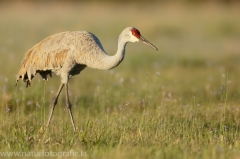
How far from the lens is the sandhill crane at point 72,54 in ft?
20.0

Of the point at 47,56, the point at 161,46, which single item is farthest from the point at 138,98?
the point at 161,46

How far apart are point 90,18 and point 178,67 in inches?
401

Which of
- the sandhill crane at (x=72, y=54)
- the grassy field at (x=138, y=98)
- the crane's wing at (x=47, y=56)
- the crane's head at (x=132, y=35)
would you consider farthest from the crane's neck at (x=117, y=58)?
the crane's wing at (x=47, y=56)

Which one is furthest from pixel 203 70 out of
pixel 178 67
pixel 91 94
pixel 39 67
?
pixel 39 67

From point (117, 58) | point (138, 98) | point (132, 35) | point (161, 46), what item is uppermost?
point (161, 46)

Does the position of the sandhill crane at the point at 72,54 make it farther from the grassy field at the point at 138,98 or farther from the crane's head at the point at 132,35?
the grassy field at the point at 138,98

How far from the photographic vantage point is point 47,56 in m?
6.42

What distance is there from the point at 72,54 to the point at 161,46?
8.15 meters

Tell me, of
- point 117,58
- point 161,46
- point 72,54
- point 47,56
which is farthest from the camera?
point 161,46

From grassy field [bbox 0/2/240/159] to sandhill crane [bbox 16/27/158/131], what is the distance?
0.34m

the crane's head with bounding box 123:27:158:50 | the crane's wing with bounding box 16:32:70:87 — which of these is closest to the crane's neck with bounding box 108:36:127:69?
the crane's head with bounding box 123:27:158:50

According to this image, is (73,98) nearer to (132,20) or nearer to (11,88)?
(11,88)

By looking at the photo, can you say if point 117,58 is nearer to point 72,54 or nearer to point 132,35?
point 132,35

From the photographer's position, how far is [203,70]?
10641 millimetres
